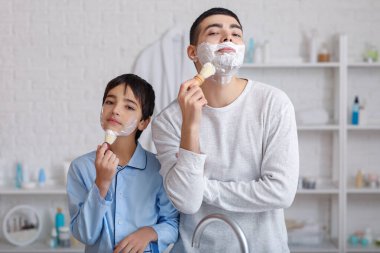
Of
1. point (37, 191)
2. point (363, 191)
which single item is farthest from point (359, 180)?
point (37, 191)

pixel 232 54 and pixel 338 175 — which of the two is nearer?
pixel 232 54

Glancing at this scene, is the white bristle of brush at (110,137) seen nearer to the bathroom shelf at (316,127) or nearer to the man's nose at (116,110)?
the man's nose at (116,110)

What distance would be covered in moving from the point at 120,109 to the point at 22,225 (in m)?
2.80

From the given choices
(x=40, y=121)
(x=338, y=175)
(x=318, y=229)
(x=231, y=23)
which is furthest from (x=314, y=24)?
(x=231, y=23)

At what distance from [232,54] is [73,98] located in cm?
280

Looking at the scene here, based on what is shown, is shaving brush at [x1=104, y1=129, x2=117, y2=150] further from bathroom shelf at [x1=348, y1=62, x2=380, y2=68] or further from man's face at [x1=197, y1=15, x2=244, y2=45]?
bathroom shelf at [x1=348, y1=62, x2=380, y2=68]

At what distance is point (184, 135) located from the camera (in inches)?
66.1

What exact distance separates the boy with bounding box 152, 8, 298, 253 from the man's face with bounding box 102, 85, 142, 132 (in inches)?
4.1

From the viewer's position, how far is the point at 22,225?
173 inches

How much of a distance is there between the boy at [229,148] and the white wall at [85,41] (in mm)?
2563

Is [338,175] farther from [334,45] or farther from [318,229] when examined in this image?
[334,45]

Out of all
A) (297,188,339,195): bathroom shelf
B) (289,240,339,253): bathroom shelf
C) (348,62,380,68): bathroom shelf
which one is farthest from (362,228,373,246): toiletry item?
(348,62,380,68): bathroom shelf

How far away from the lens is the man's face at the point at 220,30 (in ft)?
6.00

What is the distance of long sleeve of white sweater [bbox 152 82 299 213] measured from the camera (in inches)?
66.7
